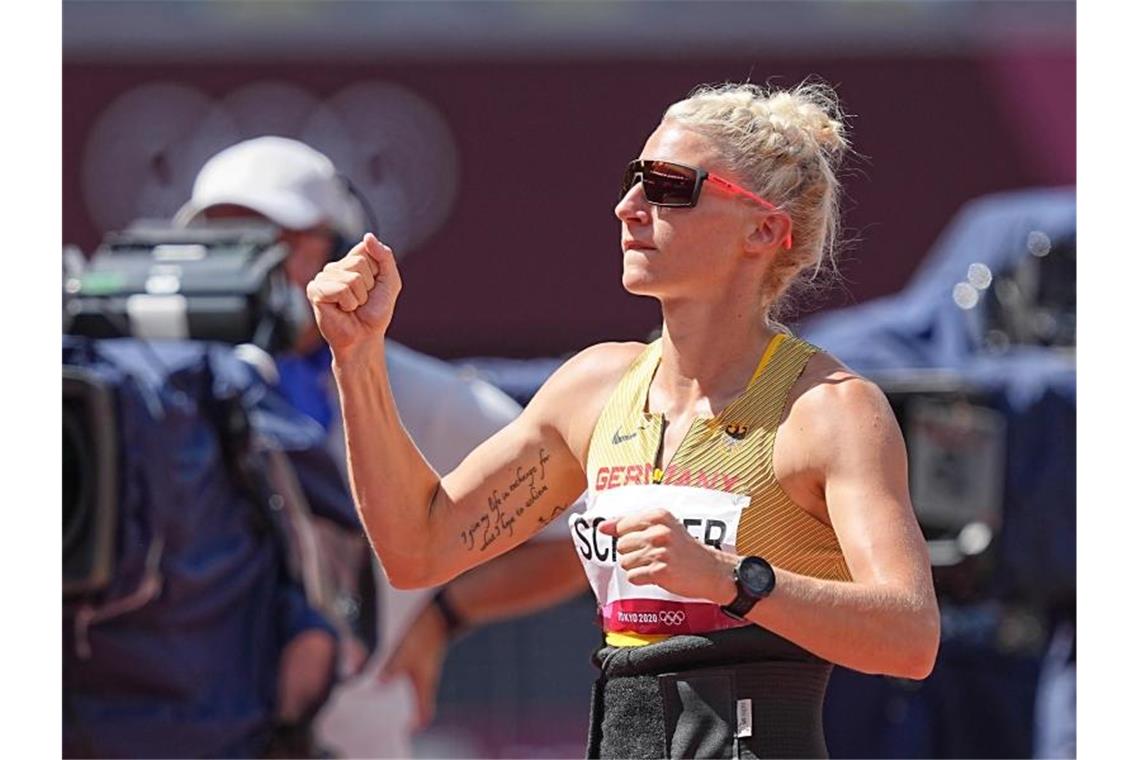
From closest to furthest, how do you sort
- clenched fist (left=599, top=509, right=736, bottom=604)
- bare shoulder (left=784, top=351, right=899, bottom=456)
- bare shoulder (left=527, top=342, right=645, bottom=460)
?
clenched fist (left=599, top=509, right=736, bottom=604)
bare shoulder (left=784, top=351, right=899, bottom=456)
bare shoulder (left=527, top=342, right=645, bottom=460)

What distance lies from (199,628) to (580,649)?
414 centimetres

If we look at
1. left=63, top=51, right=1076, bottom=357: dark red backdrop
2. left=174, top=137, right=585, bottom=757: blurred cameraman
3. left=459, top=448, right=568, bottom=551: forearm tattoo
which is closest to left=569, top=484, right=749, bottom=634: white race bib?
left=459, top=448, right=568, bottom=551: forearm tattoo

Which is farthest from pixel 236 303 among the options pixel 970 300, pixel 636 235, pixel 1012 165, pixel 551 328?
pixel 1012 165

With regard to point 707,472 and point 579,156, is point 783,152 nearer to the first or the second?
point 707,472

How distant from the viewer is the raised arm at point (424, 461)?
3070mm

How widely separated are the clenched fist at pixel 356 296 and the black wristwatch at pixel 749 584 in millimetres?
688

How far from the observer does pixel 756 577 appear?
104 inches

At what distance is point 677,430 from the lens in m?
3.01

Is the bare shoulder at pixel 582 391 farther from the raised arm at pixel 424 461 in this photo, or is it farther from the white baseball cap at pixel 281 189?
the white baseball cap at pixel 281 189

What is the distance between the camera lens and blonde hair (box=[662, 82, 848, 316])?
3018mm

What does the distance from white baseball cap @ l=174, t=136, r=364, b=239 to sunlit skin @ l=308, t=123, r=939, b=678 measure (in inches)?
83.0

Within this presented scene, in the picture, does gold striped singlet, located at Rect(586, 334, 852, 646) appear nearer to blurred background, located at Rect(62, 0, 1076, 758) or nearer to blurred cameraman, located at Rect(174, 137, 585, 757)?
blurred cameraman, located at Rect(174, 137, 585, 757)

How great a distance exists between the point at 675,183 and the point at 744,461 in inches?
16.0
